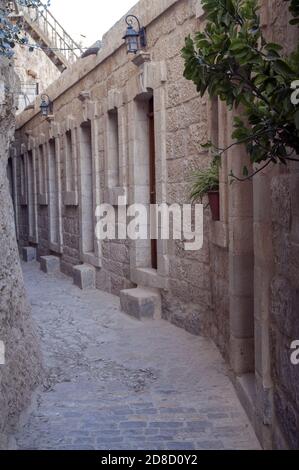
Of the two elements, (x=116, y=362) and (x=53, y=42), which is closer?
(x=116, y=362)

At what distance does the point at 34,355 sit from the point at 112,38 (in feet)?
18.5

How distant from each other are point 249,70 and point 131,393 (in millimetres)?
3190

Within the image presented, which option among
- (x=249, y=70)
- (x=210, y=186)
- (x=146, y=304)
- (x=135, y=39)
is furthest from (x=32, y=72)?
(x=249, y=70)

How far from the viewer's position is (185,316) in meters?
6.82

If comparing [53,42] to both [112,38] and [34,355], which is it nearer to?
[112,38]

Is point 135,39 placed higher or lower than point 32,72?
lower

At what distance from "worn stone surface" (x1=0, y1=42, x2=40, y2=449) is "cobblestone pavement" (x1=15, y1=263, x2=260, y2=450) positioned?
0.62 ft

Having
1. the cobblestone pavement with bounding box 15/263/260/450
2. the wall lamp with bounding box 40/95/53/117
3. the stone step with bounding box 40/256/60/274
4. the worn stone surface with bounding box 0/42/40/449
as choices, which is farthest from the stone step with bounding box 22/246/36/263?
the worn stone surface with bounding box 0/42/40/449

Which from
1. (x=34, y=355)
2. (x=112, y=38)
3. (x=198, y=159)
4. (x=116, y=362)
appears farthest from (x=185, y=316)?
(x=112, y=38)

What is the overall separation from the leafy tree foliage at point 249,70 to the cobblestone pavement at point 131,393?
85.7 inches

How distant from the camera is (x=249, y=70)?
8.05ft

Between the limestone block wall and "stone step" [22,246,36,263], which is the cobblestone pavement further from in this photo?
"stone step" [22,246,36,263]

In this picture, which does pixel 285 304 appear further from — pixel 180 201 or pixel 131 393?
pixel 180 201

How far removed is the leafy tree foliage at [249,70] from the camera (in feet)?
7.57
